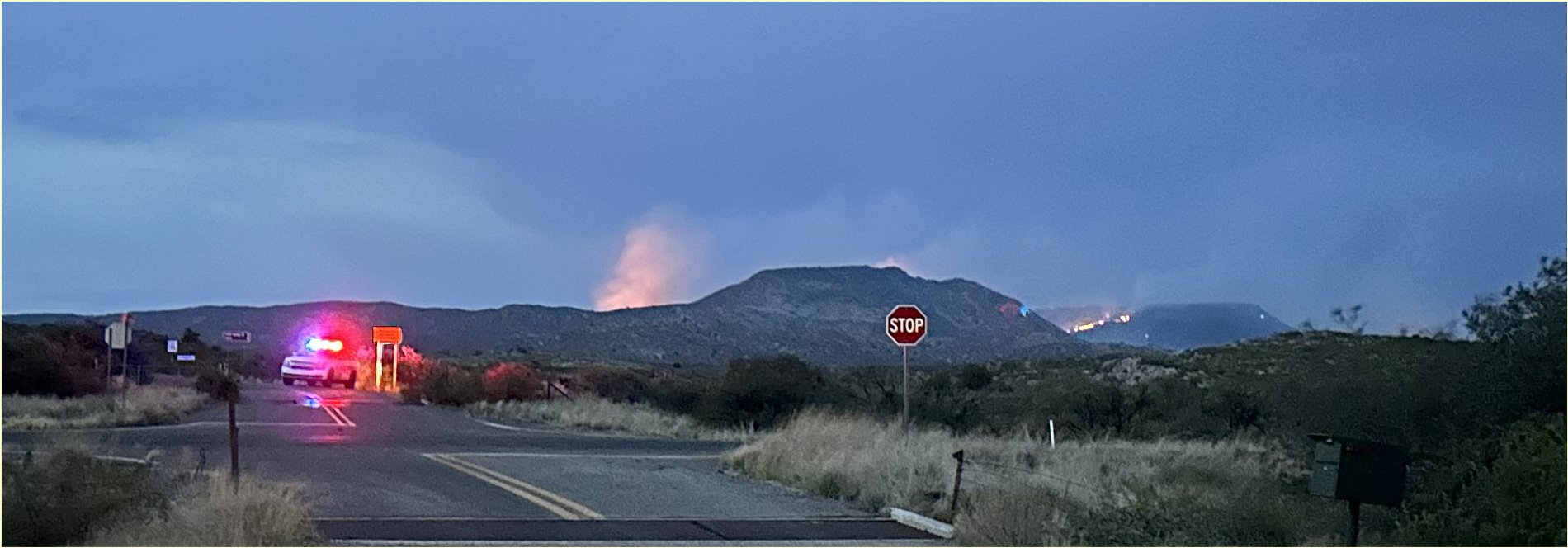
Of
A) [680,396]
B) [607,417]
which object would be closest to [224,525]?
[607,417]

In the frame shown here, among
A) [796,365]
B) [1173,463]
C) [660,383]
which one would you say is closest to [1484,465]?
[1173,463]

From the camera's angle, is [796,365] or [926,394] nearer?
[796,365]

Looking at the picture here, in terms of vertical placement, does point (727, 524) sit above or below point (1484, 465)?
below

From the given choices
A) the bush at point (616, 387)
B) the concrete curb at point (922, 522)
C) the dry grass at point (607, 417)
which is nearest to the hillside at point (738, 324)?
Answer: the bush at point (616, 387)

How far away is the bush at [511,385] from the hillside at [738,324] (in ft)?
122

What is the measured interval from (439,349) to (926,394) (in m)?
79.0

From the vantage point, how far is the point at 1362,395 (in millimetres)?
15961

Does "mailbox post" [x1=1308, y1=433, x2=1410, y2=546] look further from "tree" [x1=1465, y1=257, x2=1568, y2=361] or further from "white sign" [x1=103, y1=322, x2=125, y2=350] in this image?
"white sign" [x1=103, y1=322, x2=125, y2=350]

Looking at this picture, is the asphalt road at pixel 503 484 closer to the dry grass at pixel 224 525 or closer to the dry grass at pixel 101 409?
the dry grass at pixel 101 409

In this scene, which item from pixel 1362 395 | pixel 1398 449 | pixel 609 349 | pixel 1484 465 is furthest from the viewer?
pixel 609 349

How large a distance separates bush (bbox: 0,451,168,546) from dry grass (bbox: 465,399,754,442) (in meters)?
18.6

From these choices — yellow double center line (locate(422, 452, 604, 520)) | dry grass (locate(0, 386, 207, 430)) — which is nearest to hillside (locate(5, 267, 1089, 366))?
dry grass (locate(0, 386, 207, 430))

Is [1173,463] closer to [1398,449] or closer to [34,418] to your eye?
[1398,449]

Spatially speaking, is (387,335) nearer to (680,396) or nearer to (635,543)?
(680,396)
